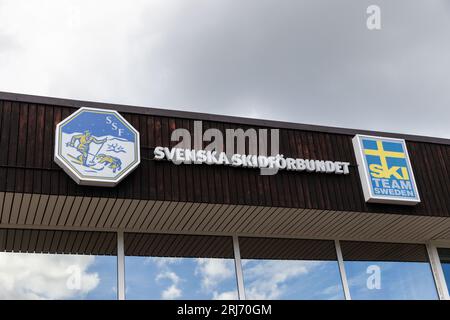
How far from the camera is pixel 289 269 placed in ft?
34.4

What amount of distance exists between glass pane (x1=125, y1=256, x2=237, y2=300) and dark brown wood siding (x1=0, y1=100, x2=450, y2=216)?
1527 millimetres

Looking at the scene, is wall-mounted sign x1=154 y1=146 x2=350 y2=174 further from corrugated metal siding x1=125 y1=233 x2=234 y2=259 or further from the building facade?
corrugated metal siding x1=125 y1=233 x2=234 y2=259

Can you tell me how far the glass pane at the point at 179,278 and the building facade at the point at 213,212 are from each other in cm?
2

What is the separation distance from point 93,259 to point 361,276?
16.3ft

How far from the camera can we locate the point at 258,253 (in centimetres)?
1042

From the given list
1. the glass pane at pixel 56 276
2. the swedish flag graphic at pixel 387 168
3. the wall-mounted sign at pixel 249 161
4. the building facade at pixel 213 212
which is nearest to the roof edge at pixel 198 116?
the building facade at pixel 213 212

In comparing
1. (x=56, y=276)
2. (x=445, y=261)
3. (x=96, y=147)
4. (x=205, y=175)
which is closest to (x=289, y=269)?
(x=205, y=175)

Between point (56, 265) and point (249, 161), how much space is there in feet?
11.5

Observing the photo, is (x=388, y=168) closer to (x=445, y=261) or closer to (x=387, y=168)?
(x=387, y=168)

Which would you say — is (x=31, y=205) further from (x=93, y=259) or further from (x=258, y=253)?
(x=258, y=253)

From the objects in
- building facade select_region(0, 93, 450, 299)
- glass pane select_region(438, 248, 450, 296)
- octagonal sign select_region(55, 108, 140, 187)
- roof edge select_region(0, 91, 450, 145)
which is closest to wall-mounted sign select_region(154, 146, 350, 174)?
building facade select_region(0, 93, 450, 299)

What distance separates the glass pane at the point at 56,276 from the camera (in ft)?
28.8
